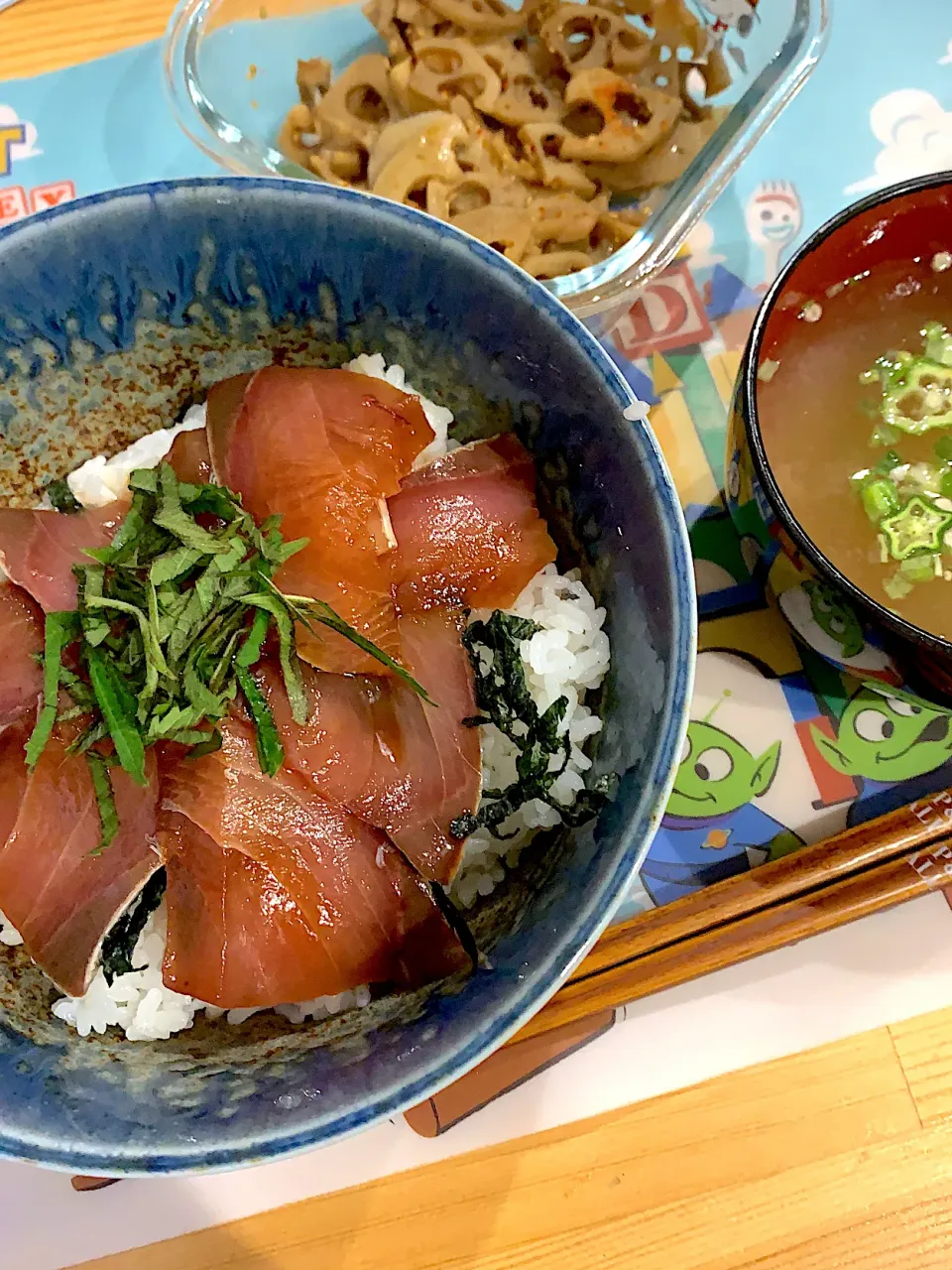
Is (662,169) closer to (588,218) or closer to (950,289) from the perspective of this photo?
(588,218)

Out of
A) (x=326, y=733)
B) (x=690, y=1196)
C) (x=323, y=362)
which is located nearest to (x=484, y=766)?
(x=326, y=733)

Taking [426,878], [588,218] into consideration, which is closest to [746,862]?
[426,878]

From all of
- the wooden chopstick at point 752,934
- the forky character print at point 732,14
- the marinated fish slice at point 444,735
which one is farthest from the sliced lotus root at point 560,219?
the wooden chopstick at point 752,934

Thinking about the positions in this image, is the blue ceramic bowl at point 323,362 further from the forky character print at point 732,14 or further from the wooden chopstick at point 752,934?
the forky character print at point 732,14

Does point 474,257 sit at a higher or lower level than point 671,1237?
higher

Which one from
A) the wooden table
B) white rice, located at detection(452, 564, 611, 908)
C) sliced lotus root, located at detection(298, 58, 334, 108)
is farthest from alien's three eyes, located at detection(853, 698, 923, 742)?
sliced lotus root, located at detection(298, 58, 334, 108)

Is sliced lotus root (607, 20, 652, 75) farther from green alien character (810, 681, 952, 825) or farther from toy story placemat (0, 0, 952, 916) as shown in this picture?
green alien character (810, 681, 952, 825)
